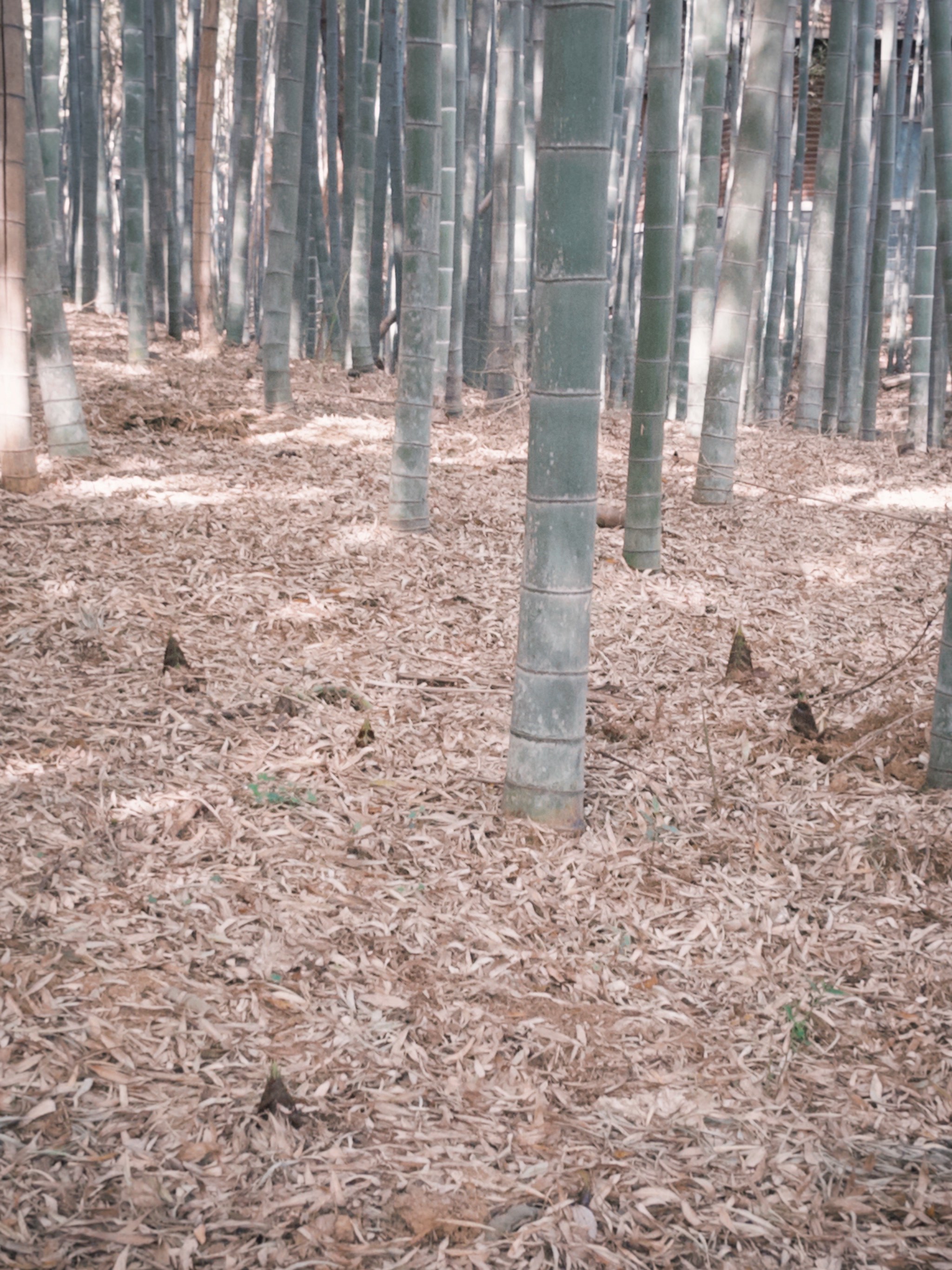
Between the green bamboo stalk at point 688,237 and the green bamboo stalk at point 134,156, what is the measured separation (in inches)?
131

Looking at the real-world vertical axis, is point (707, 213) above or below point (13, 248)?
above

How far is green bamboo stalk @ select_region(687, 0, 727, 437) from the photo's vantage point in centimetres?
596

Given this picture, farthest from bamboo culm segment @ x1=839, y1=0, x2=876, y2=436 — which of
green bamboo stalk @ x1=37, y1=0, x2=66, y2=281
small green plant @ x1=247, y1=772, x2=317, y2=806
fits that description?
small green plant @ x1=247, y1=772, x2=317, y2=806

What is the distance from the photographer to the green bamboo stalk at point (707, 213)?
5.96 m

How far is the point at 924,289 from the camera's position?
271 inches

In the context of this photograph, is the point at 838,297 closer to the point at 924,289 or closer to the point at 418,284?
the point at 924,289

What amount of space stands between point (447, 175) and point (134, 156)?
5.95ft

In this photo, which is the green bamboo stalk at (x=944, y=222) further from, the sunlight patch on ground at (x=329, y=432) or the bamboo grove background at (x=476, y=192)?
the sunlight patch on ground at (x=329, y=432)

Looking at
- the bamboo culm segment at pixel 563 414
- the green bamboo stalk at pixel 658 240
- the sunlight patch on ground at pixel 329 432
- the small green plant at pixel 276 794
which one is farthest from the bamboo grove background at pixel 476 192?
the small green plant at pixel 276 794

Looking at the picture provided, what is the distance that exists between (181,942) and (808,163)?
15.0 m

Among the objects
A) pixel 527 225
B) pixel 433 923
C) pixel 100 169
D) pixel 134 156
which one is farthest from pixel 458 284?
pixel 433 923

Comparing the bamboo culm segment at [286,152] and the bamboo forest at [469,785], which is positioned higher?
the bamboo culm segment at [286,152]

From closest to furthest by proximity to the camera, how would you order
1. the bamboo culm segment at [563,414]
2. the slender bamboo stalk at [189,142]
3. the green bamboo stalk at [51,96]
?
the bamboo culm segment at [563,414] < the green bamboo stalk at [51,96] < the slender bamboo stalk at [189,142]

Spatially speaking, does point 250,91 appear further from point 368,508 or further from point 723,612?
point 723,612
